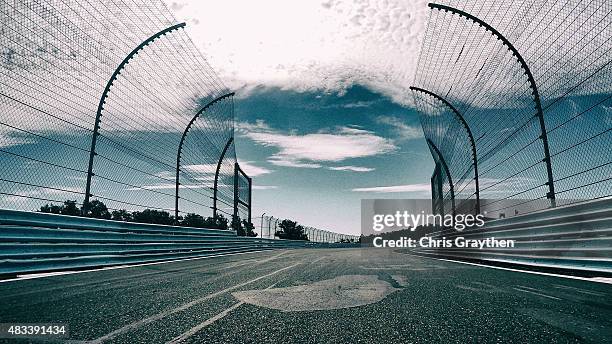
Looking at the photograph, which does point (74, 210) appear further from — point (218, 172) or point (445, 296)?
point (218, 172)

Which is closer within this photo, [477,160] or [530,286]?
[530,286]

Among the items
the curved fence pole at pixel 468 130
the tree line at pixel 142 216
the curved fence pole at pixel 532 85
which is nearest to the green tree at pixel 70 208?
the tree line at pixel 142 216

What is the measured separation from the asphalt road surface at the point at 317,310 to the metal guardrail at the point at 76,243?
2.55 ft

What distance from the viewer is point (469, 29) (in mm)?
11273

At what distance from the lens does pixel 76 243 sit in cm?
760

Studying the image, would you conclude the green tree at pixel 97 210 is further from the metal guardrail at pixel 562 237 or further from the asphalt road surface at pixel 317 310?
the metal guardrail at pixel 562 237

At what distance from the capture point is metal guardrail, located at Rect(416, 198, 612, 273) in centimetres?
A: 572

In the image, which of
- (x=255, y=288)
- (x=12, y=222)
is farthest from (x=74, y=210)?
(x=255, y=288)

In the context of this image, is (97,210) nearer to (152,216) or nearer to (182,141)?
(152,216)

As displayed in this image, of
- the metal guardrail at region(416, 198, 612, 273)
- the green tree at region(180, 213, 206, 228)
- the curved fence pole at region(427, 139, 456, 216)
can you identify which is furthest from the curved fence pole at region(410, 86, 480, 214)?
the green tree at region(180, 213, 206, 228)

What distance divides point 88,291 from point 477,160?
43.1 ft

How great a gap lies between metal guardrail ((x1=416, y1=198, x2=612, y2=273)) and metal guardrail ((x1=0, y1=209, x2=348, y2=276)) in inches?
332

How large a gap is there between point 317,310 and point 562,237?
515 cm

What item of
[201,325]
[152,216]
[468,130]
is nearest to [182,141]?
[152,216]
